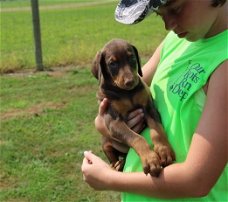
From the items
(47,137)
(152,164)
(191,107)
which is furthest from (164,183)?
(47,137)

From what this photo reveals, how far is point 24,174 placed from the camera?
5461 millimetres

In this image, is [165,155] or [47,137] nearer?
[165,155]

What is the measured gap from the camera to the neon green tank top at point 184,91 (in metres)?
1.88

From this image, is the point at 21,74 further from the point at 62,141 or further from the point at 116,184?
the point at 116,184

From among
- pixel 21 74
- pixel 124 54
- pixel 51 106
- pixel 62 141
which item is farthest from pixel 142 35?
pixel 124 54

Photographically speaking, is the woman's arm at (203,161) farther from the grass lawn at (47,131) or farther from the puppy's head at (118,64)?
the grass lawn at (47,131)

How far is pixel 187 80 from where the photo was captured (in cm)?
193

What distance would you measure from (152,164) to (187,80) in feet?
1.13

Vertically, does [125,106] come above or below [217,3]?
below

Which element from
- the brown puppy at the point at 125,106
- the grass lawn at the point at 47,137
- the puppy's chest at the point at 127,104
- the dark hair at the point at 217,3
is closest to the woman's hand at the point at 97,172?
the brown puppy at the point at 125,106

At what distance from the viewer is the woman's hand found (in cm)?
213

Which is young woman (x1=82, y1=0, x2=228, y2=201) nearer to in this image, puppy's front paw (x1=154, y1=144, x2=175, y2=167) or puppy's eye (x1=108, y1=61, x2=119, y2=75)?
puppy's front paw (x1=154, y1=144, x2=175, y2=167)

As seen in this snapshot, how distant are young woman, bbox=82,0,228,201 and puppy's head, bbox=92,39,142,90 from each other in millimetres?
308

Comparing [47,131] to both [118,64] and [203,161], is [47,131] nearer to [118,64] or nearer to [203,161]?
[118,64]
